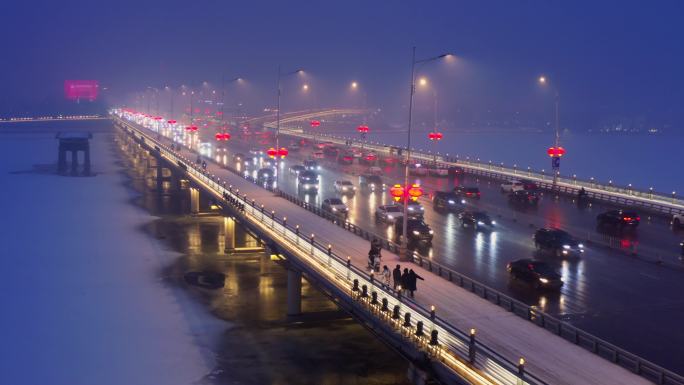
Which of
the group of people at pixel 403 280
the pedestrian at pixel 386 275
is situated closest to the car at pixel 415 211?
the group of people at pixel 403 280

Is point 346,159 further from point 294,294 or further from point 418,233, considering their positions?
point 294,294

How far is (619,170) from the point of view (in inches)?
6550

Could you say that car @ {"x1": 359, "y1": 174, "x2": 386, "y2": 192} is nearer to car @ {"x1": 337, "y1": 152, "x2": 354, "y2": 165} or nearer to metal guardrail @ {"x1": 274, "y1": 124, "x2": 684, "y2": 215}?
metal guardrail @ {"x1": 274, "y1": 124, "x2": 684, "y2": 215}

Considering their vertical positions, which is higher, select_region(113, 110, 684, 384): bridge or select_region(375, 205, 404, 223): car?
select_region(375, 205, 404, 223): car

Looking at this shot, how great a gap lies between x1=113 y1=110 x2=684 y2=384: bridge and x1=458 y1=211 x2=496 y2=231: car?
1149cm

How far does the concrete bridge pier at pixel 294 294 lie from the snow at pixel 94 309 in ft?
11.4

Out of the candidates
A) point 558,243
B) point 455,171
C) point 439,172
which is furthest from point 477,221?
point 455,171

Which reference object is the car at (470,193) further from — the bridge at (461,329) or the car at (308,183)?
the bridge at (461,329)

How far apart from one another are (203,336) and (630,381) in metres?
21.8

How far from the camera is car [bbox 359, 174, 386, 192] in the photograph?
6588cm

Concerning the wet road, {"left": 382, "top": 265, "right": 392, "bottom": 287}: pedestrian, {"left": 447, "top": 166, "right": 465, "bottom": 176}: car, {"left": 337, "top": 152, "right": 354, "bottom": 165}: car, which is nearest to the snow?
{"left": 382, "top": 265, "right": 392, "bottom": 287}: pedestrian

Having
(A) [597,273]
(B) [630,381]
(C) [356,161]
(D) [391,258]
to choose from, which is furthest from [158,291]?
(C) [356,161]

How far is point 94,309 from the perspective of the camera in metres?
38.4

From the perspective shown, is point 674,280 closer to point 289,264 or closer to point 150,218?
point 289,264
